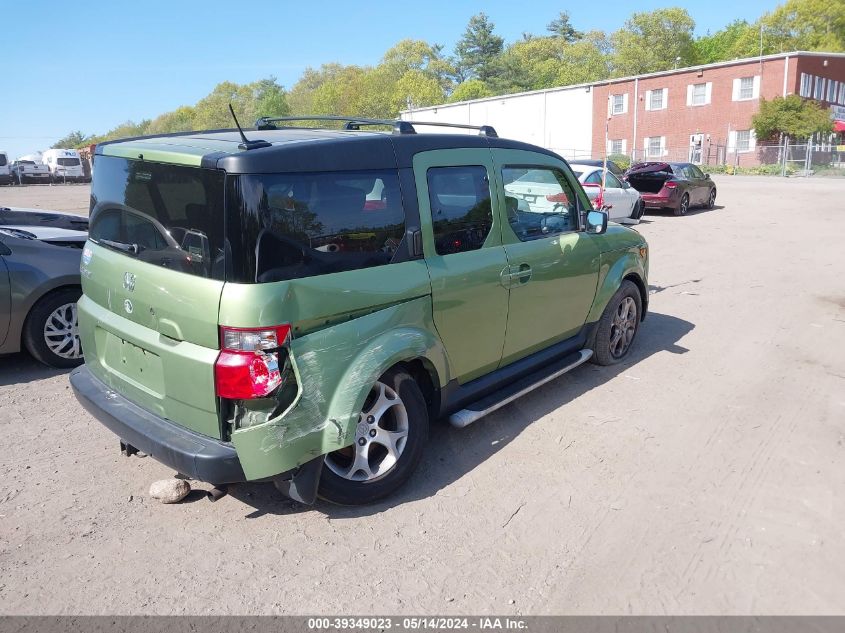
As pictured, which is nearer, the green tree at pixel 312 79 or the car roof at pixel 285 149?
the car roof at pixel 285 149

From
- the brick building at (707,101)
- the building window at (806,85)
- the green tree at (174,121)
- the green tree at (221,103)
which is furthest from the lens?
the green tree at (174,121)

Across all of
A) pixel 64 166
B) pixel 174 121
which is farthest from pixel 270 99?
pixel 64 166

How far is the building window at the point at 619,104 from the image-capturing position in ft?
163

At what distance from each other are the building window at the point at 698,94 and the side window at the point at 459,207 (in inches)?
1855

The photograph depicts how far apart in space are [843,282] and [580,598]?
8.58m

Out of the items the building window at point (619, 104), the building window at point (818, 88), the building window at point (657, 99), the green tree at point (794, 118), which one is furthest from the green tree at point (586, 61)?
the green tree at point (794, 118)

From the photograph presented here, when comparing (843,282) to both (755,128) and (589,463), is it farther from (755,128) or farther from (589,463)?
(755,128)

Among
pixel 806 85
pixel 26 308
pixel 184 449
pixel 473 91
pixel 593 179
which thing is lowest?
pixel 184 449

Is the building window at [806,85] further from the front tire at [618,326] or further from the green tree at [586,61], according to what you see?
the front tire at [618,326]

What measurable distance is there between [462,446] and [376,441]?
95 cm

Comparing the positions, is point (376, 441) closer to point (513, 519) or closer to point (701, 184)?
point (513, 519)

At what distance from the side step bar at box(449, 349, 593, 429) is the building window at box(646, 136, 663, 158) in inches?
1864

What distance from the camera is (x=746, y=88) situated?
4262 cm

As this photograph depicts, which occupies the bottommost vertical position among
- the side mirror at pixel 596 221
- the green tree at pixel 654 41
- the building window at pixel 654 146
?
the side mirror at pixel 596 221
